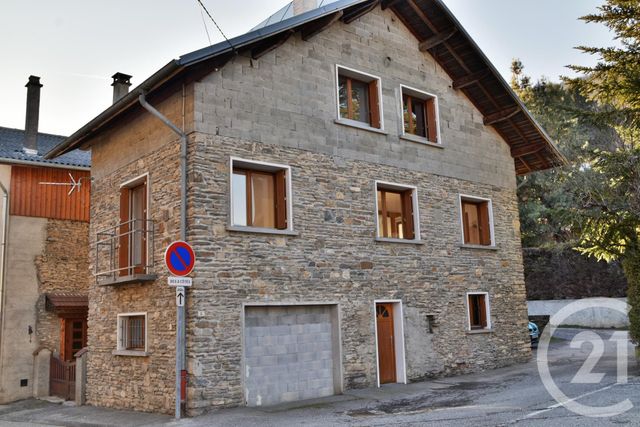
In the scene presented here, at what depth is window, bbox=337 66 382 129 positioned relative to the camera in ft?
47.2

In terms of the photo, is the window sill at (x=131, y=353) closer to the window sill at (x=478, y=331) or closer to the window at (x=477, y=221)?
the window sill at (x=478, y=331)

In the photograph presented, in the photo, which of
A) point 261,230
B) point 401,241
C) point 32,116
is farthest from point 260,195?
point 32,116

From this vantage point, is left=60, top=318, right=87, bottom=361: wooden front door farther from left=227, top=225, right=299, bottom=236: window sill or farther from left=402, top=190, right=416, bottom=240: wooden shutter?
left=402, top=190, right=416, bottom=240: wooden shutter

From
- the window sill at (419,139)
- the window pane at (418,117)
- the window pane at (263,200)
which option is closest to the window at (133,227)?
the window pane at (263,200)

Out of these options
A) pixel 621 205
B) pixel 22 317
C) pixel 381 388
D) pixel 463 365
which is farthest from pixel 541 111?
pixel 22 317

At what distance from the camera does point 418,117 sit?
16328mm

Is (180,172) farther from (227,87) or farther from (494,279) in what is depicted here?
Answer: (494,279)

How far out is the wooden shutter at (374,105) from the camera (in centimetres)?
1482

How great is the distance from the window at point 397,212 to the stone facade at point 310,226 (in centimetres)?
23

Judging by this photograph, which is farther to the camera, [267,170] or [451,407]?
[267,170]

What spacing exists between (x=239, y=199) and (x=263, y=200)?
60cm

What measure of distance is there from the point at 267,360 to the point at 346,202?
3.89 m

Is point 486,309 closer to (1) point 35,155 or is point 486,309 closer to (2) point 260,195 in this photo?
(2) point 260,195

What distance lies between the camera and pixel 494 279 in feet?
55.2
